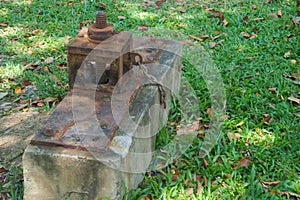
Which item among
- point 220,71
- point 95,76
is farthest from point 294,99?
point 95,76

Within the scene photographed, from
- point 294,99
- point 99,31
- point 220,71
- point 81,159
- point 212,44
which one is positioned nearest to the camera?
point 81,159

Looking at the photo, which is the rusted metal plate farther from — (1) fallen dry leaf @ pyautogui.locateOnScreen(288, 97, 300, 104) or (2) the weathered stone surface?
(1) fallen dry leaf @ pyautogui.locateOnScreen(288, 97, 300, 104)

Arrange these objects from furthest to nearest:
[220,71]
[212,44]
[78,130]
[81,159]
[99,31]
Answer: [212,44] < [220,71] < [99,31] < [78,130] < [81,159]

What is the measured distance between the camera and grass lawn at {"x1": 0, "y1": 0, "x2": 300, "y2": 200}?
9.83 feet

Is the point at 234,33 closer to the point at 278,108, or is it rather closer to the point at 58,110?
the point at 278,108

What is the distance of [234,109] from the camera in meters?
3.84

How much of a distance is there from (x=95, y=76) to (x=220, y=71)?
1.85 m

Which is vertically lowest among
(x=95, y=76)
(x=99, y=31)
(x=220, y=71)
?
(x=220, y=71)

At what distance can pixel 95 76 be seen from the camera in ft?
9.41

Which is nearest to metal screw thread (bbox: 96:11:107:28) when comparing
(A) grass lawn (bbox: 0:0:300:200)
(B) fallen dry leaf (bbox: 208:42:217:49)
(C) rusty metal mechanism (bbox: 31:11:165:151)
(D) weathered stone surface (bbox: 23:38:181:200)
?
(C) rusty metal mechanism (bbox: 31:11:165:151)

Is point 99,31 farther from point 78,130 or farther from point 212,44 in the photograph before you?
point 212,44

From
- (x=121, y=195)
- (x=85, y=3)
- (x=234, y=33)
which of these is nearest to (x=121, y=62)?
(x=121, y=195)

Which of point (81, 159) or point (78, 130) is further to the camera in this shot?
point (78, 130)

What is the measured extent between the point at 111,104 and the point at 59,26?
2863 mm
